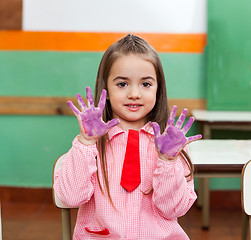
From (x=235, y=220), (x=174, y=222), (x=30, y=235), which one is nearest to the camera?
(x=174, y=222)

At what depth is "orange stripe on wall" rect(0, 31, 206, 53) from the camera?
2.92 meters

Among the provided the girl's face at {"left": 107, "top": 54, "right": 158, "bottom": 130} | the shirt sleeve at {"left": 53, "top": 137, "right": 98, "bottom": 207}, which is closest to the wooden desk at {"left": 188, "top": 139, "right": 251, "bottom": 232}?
the girl's face at {"left": 107, "top": 54, "right": 158, "bottom": 130}

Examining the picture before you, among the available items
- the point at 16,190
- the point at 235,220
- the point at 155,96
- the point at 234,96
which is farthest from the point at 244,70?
the point at 16,190

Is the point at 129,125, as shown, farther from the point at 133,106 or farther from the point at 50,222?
the point at 50,222

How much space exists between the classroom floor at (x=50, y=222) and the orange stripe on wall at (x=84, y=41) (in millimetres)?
1270

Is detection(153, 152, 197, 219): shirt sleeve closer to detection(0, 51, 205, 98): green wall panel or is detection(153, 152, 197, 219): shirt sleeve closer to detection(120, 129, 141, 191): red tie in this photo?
detection(120, 129, 141, 191): red tie

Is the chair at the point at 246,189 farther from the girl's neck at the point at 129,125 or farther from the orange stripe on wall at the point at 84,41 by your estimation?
the orange stripe on wall at the point at 84,41

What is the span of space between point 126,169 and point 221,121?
143cm

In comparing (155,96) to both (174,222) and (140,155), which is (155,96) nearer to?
(140,155)

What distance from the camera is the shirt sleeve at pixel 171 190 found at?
110 centimetres

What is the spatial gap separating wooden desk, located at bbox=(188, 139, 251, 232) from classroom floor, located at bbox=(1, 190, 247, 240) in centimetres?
71

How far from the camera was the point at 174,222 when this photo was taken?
48.9 inches

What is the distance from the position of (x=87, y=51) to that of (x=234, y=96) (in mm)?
1204

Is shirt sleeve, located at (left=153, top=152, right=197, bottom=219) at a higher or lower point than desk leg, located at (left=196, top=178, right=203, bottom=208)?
higher
